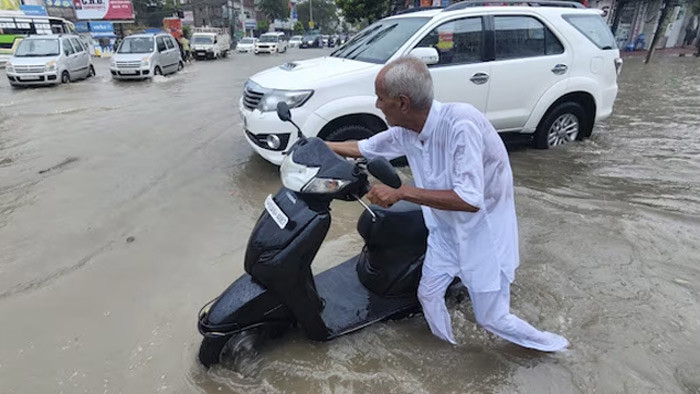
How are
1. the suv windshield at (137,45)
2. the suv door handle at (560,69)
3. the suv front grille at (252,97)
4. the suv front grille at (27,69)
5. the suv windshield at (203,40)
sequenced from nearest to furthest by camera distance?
the suv front grille at (252,97) → the suv door handle at (560,69) → the suv front grille at (27,69) → the suv windshield at (137,45) → the suv windshield at (203,40)

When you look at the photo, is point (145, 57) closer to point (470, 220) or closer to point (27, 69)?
point (27, 69)

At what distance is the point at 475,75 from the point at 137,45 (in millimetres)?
14612

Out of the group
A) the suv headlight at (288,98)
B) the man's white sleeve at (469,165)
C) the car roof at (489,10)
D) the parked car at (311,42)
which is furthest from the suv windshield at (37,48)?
the parked car at (311,42)

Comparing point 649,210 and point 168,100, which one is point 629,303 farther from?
point 168,100

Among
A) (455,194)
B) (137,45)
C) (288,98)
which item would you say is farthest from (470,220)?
(137,45)

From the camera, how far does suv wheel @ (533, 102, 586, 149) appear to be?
551cm

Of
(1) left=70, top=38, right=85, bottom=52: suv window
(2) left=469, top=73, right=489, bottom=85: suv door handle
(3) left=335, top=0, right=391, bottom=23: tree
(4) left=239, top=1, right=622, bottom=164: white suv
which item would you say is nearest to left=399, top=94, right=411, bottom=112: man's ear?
(4) left=239, top=1, right=622, bottom=164: white suv

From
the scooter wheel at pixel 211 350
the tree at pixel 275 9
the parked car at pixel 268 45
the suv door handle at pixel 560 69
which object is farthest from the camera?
the tree at pixel 275 9

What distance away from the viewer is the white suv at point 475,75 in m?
4.32

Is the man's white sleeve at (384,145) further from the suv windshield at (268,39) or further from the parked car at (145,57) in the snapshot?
the suv windshield at (268,39)

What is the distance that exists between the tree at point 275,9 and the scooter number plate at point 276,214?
79676 mm

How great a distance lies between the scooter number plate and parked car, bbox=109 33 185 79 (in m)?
14.5

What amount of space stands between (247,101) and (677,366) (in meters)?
4.24

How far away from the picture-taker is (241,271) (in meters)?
3.18
